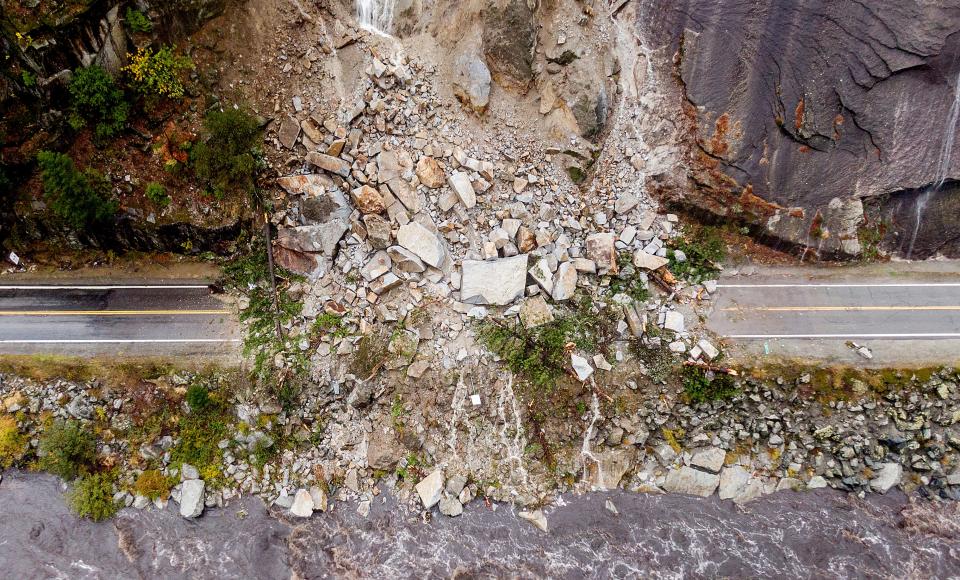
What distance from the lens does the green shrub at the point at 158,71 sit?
18.3m

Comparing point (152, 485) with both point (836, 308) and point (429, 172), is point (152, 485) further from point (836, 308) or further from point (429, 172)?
point (836, 308)

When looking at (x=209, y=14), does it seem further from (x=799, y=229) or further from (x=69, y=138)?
(x=799, y=229)

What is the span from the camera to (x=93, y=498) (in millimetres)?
17906

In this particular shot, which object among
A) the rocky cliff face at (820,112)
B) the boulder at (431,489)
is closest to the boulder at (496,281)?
the boulder at (431,489)

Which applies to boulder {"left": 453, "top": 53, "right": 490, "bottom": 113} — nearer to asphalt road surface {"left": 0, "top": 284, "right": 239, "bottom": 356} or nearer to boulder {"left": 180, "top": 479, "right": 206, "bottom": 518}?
asphalt road surface {"left": 0, "top": 284, "right": 239, "bottom": 356}

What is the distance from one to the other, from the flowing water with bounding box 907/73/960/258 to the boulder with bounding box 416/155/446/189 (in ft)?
64.0

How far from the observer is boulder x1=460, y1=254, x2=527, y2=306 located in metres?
19.6

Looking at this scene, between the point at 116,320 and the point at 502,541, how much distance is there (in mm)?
17267

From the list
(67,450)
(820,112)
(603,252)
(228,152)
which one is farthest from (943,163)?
(67,450)

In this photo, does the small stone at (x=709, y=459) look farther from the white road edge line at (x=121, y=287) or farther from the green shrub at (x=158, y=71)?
the green shrub at (x=158, y=71)

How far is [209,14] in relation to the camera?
62.8 ft

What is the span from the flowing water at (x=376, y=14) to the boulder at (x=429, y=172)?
5745mm

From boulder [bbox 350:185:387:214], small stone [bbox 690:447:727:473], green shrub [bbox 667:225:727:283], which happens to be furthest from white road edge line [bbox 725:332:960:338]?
boulder [bbox 350:185:387:214]

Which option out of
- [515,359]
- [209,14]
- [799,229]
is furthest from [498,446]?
[209,14]
